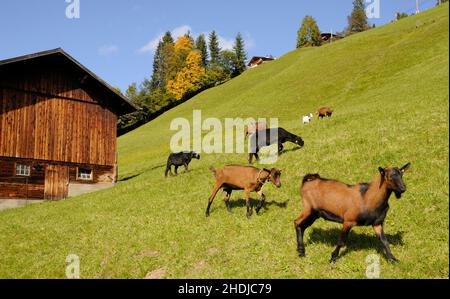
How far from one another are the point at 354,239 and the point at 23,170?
98.5ft

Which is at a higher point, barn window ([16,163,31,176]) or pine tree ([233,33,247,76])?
pine tree ([233,33,247,76])

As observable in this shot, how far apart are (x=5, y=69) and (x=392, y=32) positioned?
75.1 metres

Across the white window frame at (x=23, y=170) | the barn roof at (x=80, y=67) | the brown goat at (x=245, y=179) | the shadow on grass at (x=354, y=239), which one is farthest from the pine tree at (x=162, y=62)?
the shadow on grass at (x=354, y=239)

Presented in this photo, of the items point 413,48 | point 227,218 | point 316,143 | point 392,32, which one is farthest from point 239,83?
point 227,218

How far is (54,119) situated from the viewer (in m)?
36.7

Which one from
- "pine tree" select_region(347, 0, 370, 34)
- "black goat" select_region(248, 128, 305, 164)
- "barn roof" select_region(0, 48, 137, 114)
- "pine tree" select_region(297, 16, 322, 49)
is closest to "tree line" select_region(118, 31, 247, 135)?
"pine tree" select_region(297, 16, 322, 49)

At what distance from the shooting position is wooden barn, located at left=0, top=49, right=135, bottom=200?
3431cm

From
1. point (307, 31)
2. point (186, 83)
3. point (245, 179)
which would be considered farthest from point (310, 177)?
point (307, 31)

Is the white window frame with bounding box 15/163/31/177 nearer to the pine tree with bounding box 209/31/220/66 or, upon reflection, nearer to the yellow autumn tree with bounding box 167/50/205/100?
the yellow autumn tree with bounding box 167/50/205/100

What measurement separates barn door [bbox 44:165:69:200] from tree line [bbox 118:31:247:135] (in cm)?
7076

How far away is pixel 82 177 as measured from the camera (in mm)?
37812

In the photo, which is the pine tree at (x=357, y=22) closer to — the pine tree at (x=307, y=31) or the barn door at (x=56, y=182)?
the pine tree at (x=307, y=31)

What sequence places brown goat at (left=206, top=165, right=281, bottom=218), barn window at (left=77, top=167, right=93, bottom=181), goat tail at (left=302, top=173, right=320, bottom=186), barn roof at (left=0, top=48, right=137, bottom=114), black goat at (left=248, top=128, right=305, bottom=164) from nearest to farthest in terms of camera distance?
goat tail at (left=302, top=173, right=320, bottom=186)
brown goat at (left=206, top=165, right=281, bottom=218)
black goat at (left=248, top=128, right=305, bottom=164)
barn roof at (left=0, top=48, right=137, bottom=114)
barn window at (left=77, top=167, right=93, bottom=181)

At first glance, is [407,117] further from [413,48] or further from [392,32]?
[392,32]
